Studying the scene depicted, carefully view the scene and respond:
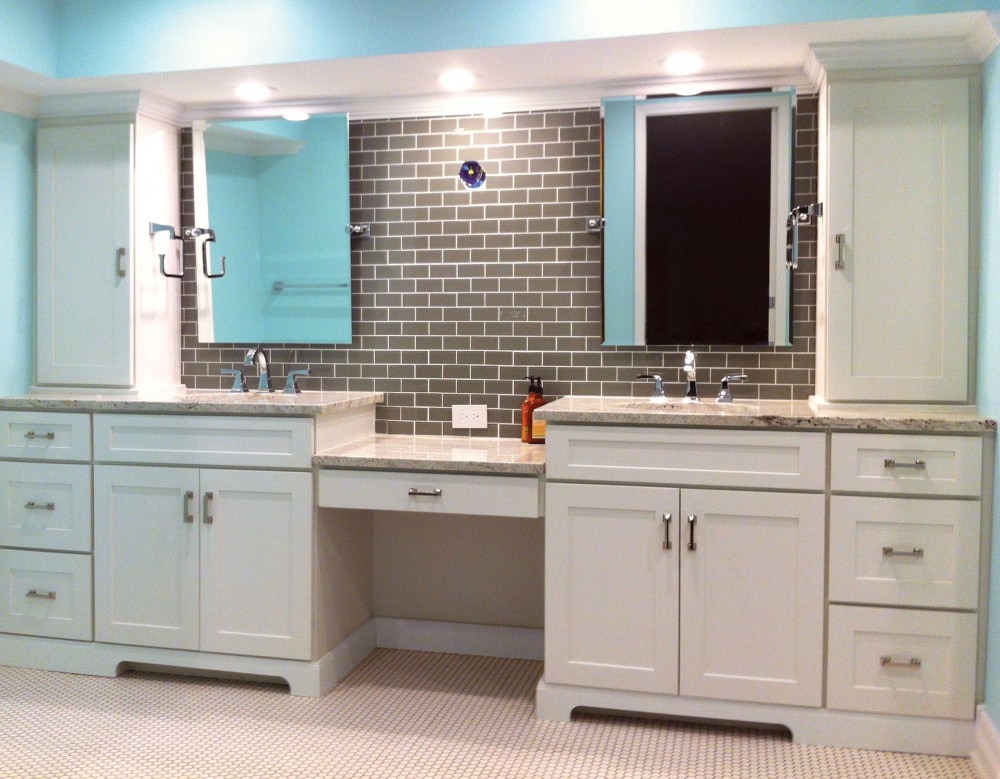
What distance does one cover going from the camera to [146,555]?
303 centimetres

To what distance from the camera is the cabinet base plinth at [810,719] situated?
250 centimetres

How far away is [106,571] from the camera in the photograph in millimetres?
3062

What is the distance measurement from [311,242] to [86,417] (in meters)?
1.00

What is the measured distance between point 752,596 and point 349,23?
2122mm

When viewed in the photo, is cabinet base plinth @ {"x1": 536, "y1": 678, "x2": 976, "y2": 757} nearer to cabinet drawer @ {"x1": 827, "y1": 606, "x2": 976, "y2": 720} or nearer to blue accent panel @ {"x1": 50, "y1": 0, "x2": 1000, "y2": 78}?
cabinet drawer @ {"x1": 827, "y1": 606, "x2": 976, "y2": 720}

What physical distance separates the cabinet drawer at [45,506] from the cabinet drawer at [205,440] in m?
0.15

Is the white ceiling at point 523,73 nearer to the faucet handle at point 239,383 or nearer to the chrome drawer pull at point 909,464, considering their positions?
the faucet handle at point 239,383

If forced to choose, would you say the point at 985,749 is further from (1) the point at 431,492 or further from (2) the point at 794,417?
(1) the point at 431,492

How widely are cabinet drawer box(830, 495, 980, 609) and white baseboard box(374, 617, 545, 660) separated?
3.80 feet

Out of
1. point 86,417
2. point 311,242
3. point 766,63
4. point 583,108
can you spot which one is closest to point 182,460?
point 86,417

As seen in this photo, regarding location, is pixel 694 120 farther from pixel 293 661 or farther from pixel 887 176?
pixel 293 661

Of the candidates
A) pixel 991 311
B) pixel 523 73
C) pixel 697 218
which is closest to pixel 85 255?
pixel 523 73

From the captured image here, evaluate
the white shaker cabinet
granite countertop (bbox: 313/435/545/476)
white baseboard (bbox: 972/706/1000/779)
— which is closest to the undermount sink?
granite countertop (bbox: 313/435/545/476)

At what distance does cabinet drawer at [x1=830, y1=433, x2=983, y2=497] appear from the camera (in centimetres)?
246
